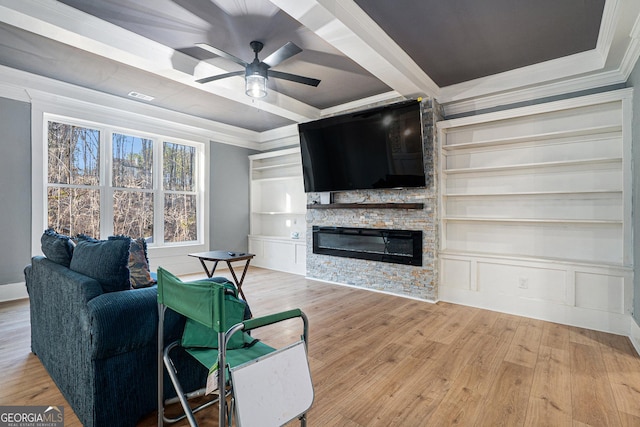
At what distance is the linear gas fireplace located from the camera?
13.7ft

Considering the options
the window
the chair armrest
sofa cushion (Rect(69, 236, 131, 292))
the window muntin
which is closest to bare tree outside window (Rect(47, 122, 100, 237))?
the window

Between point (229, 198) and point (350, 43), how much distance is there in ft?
14.1

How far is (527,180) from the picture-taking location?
147 inches

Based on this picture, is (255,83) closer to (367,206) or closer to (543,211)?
(367,206)

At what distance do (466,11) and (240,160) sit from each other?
4.89 m

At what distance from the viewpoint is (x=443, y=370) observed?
2.33 m

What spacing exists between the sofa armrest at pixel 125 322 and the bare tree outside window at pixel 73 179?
3.64m

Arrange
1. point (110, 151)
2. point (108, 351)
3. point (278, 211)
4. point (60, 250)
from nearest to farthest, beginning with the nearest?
point (108, 351)
point (60, 250)
point (110, 151)
point (278, 211)

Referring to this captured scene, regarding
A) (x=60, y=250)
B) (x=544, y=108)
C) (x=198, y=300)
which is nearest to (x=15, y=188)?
(x=60, y=250)

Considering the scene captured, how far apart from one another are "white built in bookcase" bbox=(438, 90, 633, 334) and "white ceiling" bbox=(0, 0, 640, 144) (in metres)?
0.37

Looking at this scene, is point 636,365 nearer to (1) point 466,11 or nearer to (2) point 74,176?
(1) point 466,11

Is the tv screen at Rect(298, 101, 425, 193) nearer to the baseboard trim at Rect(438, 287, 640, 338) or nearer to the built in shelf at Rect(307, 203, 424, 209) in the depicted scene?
Answer: the built in shelf at Rect(307, 203, 424, 209)

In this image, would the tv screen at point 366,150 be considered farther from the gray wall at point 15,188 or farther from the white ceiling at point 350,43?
the gray wall at point 15,188

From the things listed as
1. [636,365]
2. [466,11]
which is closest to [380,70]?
[466,11]
